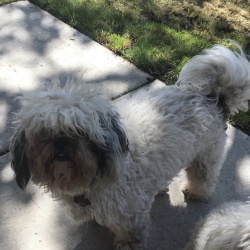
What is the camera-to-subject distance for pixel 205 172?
9.90 ft

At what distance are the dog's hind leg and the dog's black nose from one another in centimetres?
129

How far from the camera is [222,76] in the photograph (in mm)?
2686

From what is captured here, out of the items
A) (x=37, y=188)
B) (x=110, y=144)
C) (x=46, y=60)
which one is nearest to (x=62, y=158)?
(x=110, y=144)

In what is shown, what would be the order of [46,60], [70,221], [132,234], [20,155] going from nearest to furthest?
[20,155]
[132,234]
[70,221]
[46,60]

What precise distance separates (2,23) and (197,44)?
2.58 metres

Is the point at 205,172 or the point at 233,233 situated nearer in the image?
the point at 233,233

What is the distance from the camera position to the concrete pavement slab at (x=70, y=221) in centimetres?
271

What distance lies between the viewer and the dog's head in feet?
6.53

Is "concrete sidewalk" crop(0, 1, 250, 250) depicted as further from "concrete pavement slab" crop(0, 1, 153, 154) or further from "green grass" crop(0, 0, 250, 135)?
"green grass" crop(0, 0, 250, 135)

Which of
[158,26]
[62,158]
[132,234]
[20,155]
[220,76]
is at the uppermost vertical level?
[220,76]

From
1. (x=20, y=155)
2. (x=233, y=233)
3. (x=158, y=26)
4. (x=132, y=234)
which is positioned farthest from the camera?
(x=158, y=26)

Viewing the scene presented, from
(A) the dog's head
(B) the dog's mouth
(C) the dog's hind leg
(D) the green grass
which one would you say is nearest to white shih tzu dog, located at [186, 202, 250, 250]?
(A) the dog's head

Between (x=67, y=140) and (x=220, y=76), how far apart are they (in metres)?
1.32

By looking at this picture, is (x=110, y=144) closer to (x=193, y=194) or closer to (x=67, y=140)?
(x=67, y=140)
